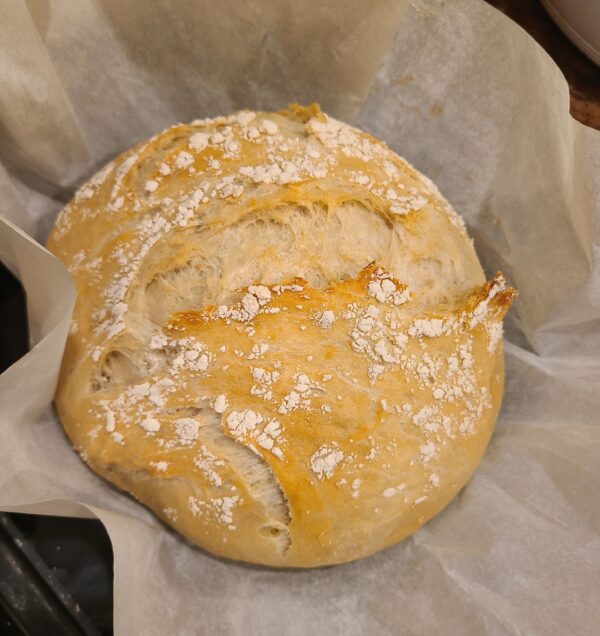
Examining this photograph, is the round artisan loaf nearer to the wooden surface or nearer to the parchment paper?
the parchment paper

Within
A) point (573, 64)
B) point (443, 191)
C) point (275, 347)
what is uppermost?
point (573, 64)

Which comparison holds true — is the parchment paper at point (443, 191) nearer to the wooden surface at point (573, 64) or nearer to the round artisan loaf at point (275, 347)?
the round artisan loaf at point (275, 347)

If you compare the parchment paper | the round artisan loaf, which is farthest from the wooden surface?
the round artisan loaf

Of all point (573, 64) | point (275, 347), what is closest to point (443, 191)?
point (573, 64)

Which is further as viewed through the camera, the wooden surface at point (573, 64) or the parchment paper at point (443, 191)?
the wooden surface at point (573, 64)

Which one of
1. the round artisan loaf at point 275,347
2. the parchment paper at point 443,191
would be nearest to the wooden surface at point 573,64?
the parchment paper at point 443,191

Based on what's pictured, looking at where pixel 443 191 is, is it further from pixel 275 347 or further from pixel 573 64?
pixel 275 347

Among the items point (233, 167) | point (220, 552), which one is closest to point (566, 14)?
point (233, 167)
